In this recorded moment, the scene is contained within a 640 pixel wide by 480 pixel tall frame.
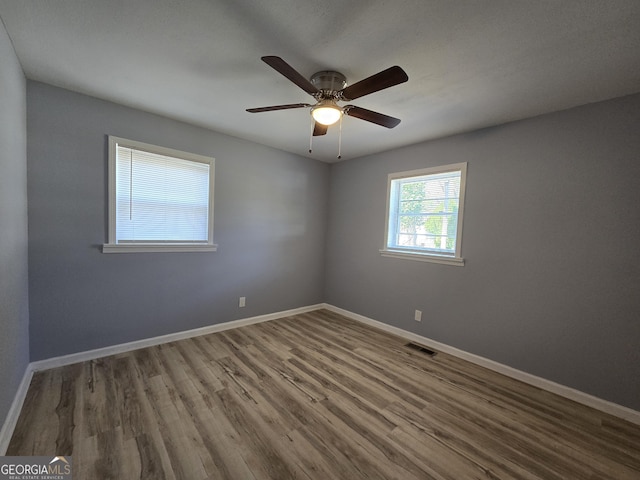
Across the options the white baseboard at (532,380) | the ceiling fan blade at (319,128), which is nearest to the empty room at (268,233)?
the white baseboard at (532,380)

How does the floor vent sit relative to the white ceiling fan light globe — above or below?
below

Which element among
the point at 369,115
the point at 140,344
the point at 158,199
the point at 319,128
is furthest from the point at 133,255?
the point at 369,115

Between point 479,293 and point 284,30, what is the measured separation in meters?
2.90

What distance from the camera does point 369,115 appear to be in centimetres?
196

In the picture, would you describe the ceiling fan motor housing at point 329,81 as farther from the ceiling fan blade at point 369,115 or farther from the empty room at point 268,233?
the ceiling fan blade at point 369,115

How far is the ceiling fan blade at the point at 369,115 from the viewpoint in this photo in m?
1.90

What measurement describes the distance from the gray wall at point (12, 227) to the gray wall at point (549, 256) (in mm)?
3495

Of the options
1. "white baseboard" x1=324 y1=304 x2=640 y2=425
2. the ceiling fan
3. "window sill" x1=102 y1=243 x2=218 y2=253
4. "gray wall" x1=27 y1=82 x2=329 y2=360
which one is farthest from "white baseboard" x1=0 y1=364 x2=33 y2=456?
"white baseboard" x1=324 y1=304 x2=640 y2=425

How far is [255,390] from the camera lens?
2119mm

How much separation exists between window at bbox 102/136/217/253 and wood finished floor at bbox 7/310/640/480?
3.85ft

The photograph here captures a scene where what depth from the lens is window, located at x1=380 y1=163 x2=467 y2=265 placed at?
298 cm

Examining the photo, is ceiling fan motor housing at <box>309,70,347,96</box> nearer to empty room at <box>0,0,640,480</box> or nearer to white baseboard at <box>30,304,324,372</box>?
empty room at <box>0,0,640,480</box>

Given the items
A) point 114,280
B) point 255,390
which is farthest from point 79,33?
point 255,390

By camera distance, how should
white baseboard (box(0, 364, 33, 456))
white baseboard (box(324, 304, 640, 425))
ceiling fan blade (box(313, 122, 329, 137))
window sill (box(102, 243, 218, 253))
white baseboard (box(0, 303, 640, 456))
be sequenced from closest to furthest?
1. white baseboard (box(0, 364, 33, 456))
2. white baseboard (box(0, 303, 640, 456))
3. white baseboard (box(324, 304, 640, 425))
4. ceiling fan blade (box(313, 122, 329, 137))
5. window sill (box(102, 243, 218, 253))
